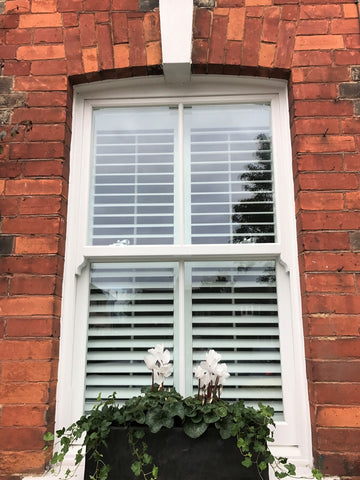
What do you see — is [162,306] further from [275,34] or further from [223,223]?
[275,34]

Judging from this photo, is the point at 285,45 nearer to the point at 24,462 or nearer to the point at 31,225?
the point at 31,225

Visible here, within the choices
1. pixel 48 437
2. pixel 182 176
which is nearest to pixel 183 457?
pixel 48 437

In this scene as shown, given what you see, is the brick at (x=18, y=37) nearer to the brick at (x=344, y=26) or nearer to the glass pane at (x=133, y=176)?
the glass pane at (x=133, y=176)

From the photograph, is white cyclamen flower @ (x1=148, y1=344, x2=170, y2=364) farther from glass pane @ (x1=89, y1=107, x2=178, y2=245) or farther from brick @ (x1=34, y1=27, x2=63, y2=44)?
brick @ (x1=34, y1=27, x2=63, y2=44)

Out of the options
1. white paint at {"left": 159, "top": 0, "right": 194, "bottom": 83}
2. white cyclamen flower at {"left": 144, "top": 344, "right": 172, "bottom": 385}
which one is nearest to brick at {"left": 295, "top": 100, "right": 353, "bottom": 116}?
white paint at {"left": 159, "top": 0, "right": 194, "bottom": 83}

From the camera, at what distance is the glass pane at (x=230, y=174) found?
212cm

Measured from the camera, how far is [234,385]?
1966 mm

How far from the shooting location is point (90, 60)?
212 cm

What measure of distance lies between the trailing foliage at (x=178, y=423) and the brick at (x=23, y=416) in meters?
0.13

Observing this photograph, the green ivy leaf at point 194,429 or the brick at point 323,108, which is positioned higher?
the brick at point 323,108

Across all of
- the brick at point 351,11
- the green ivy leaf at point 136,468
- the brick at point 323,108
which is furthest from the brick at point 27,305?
the brick at point 351,11

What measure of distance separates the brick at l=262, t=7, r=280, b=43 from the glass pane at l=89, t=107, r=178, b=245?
609 mm

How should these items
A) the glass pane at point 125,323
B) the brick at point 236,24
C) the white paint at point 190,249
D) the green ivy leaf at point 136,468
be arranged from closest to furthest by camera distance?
the green ivy leaf at point 136,468 → the white paint at point 190,249 → the glass pane at point 125,323 → the brick at point 236,24

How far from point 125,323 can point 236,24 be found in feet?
5.29
